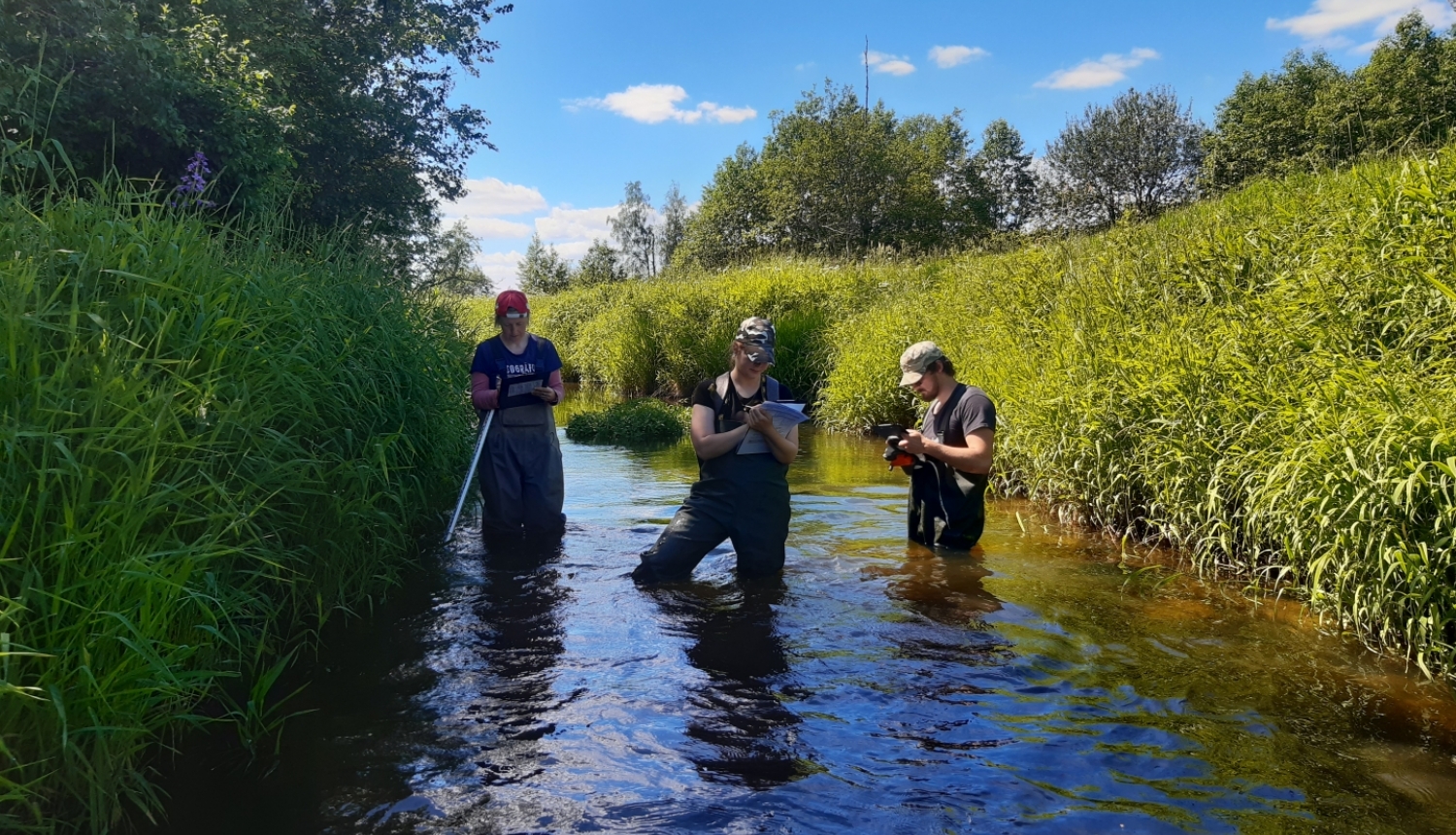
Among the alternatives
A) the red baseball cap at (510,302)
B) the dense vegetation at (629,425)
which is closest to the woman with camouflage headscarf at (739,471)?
the red baseball cap at (510,302)

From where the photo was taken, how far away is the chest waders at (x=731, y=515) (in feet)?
18.0

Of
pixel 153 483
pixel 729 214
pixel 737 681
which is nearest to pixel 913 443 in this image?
pixel 737 681

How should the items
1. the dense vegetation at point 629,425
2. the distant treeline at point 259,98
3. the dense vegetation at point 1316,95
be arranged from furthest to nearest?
the dense vegetation at point 1316,95
the dense vegetation at point 629,425
the distant treeline at point 259,98

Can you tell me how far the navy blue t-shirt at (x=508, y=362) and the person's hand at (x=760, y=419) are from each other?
6.75 ft

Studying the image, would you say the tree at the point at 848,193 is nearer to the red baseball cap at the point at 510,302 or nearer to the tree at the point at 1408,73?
the tree at the point at 1408,73

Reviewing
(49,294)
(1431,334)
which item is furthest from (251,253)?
(1431,334)

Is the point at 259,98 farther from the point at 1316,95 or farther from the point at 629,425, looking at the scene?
the point at 1316,95

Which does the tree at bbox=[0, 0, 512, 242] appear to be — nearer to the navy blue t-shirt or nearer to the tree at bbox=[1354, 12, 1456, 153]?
the navy blue t-shirt

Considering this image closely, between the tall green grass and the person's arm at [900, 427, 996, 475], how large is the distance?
321 centimetres

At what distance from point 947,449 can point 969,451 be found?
0.13 metres

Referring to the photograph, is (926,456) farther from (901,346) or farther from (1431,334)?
(901,346)

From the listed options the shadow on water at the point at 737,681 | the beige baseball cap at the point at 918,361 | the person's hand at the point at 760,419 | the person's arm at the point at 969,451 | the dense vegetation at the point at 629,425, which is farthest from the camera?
the dense vegetation at the point at 629,425

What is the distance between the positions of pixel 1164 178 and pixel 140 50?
50.0 m

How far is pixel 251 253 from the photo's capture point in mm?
5789
